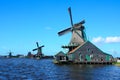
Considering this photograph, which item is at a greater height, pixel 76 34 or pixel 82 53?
pixel 76 34

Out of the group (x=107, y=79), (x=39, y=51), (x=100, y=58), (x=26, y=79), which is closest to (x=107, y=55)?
(x=100, y=58)

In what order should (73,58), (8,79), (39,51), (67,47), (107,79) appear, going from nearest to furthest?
(8,79), (107,79), (73,58), (67,47), (39,51)

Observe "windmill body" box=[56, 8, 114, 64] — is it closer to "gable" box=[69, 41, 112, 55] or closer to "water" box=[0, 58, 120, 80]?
"gable" box=[69, 41, 112, 55]

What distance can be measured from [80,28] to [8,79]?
58191mm

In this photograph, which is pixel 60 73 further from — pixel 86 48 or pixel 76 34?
pixel 76 34

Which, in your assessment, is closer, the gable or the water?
the water

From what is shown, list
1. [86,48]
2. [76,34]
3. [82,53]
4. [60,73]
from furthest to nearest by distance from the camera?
[76,34]
[82,53]
[86,48]
[60,73]

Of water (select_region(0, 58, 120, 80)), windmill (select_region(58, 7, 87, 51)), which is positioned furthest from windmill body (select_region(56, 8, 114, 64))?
water (select_region(0, 58, 120, 80))

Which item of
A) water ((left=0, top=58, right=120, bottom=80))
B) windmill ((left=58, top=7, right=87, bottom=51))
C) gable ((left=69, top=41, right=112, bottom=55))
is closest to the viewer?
water ((left=0, top=58, right=120, bottom=80))

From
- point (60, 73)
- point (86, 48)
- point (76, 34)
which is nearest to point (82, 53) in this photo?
point (86, 48)

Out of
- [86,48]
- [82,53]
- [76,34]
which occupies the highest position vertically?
[76,34]

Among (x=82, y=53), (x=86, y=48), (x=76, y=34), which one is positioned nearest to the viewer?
(x=86, y=48)

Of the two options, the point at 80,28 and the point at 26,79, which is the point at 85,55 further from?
the point at 26,79

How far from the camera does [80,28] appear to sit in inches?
3986
